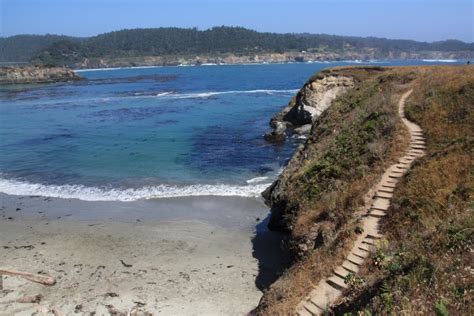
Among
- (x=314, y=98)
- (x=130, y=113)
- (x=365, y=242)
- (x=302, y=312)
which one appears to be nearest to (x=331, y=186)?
(x=365, y=242)

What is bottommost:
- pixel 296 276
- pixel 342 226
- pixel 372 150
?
pixel 296 276

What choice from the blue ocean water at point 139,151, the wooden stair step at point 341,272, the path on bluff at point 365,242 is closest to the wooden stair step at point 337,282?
the path on bluff at point 365,242

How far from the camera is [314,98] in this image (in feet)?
155

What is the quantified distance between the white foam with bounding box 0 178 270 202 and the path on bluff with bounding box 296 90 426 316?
32.8ft

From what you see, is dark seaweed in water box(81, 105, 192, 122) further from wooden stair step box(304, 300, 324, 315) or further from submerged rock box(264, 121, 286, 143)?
wooden stair step box(304, 300, 324, 315)

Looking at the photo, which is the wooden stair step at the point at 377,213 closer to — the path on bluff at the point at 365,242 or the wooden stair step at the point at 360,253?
the path on bluff at the point at 365,242

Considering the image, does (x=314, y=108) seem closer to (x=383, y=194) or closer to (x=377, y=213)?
(x=383, y=194)

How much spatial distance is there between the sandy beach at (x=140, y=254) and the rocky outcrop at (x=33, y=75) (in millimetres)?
133238

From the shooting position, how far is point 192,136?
43.5 metres

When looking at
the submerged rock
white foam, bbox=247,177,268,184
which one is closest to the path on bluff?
white foam, bbox=247,177,268,184

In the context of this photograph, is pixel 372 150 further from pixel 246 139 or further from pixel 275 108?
pixel 275 108

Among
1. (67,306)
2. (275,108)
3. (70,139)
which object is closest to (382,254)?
(67,306)

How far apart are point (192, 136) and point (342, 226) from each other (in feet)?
99.1

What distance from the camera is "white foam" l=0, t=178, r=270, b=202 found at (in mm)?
26094
